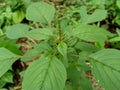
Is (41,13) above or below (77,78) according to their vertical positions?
above

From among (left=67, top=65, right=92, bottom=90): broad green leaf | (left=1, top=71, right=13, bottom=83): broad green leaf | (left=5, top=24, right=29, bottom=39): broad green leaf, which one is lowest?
(left=1, top=71, right=13, bottom=83): broad green leaf

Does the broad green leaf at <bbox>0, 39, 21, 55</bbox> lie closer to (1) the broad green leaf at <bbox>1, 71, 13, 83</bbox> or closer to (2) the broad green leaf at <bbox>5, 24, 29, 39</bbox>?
(1) the broad green leaf at <bbox>1, 71, 13, 83</bbox>

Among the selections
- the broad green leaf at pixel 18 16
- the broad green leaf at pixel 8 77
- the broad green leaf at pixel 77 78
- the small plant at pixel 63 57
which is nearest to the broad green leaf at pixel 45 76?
the small plant at pixel 63 57

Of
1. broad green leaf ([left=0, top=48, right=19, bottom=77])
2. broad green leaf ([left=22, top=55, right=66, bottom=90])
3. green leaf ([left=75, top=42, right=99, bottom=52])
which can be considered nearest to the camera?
broad green leaf ([left=22, top=55, right=66, bottom=90])

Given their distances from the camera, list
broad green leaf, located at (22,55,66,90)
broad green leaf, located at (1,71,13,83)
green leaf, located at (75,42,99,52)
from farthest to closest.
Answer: broad green leaf, located at (1,71,13,83), green leaf, located at (75,42,99,52), broad green leaf, located at (22,55,66,90)

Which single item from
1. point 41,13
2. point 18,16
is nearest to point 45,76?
point 41,13

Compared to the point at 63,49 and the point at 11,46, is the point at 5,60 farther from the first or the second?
the point at 11,46

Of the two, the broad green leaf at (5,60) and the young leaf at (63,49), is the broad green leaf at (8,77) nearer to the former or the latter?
the broad green leaf at (5,60)

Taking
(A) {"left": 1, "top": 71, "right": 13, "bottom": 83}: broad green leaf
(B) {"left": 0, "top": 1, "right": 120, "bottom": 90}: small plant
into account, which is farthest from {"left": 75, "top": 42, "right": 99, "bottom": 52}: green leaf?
(A) {"left": 1, "top": 71, "right": 13, "bottom": 83}: broad green leaf
